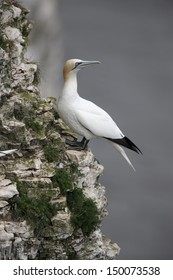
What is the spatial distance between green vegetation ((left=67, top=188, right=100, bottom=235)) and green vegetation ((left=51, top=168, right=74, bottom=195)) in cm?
17

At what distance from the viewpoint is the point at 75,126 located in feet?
26.6

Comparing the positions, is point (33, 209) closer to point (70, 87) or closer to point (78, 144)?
point (78, 144)

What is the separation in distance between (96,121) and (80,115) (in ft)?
0.69

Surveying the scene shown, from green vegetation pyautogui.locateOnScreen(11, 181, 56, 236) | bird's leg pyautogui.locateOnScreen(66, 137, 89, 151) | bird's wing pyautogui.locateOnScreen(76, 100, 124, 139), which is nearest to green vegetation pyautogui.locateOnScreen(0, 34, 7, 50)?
bird's wing pyautogui.locateOnScreen(76, 100, 124, 139)

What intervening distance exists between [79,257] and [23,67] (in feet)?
6.88

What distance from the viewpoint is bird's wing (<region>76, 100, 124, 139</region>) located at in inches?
316

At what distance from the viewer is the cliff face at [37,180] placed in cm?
696

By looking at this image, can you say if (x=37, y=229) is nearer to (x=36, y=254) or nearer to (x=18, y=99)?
(x=36, y=254)

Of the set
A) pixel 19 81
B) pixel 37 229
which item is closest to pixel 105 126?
pixel 19 81

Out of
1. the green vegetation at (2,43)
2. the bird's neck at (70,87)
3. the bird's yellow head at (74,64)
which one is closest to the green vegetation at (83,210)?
the bird's neck at (70,87)

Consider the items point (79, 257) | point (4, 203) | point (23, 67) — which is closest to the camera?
A: point (4, 203)

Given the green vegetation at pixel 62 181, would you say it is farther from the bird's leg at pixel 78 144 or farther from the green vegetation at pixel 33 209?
the bird's leg at pixel 78 144

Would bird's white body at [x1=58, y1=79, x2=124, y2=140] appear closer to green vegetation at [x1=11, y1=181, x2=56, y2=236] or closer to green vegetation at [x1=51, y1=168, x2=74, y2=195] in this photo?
green vegetation at [x1=51, y1=168, x2=74, y2=195]

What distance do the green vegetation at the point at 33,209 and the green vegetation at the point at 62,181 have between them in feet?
0.79
